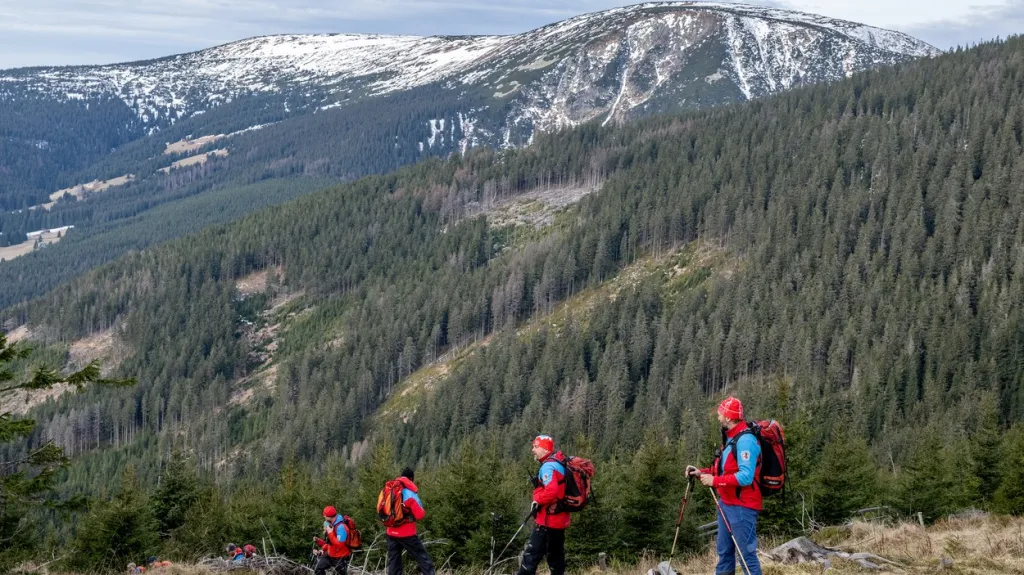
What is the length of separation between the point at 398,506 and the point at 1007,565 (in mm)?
14100

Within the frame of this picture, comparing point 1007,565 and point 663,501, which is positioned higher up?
point 1007,565

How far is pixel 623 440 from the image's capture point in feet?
406

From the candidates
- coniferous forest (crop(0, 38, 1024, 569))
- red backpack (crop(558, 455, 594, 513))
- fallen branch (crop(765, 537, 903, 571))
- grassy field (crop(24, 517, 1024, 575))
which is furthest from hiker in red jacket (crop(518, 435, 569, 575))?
coniferous forest (crop(0, 38, 1024, 569))

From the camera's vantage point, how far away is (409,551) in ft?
67.2

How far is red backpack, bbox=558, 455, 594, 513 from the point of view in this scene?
1742 cm

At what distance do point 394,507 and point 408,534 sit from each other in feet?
2.88

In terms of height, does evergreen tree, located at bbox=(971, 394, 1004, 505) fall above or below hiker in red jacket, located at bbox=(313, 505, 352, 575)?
below

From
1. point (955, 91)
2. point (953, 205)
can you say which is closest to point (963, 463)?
point (953, 205)

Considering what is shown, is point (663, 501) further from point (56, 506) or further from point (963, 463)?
point (56, 506)

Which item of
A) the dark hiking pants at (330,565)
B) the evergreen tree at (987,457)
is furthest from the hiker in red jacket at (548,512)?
the evergreen tree at (987,457)

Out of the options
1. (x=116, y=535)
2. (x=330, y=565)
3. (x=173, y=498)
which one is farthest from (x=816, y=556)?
(x=173, y=498)

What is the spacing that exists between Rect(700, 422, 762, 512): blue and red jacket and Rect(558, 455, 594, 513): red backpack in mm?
2768

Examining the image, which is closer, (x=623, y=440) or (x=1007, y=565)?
(x=1007, y=565)

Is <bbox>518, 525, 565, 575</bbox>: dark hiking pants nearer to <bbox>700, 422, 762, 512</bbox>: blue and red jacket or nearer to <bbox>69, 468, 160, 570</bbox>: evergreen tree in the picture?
<bbox>700, 422, 762, 512</bbox>: blue and red jacket
